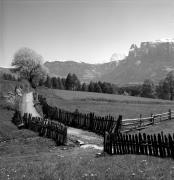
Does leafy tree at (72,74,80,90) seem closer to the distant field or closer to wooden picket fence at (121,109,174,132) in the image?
the distant field

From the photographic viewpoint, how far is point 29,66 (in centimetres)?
10388

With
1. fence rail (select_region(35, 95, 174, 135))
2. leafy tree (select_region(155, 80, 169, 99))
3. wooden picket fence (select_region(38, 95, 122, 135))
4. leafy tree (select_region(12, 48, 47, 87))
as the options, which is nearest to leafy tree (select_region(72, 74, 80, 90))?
leafy tree (select_region(12, 48, 47, 87))

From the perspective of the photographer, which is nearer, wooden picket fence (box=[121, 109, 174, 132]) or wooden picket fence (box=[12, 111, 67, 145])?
wooden picket fence (box=[12, 111, 67, 145])

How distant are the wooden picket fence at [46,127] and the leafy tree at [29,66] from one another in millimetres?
71255

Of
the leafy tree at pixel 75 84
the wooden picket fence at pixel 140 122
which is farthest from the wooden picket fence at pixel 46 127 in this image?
the leafy tree at pixel 75 84

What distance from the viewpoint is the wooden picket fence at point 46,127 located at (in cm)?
2127

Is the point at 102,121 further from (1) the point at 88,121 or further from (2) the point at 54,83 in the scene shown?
(2) the point at 54,83

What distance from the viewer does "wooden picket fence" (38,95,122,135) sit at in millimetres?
25656

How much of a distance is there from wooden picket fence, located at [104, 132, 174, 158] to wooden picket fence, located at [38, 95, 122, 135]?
8.64m

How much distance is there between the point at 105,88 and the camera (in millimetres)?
136250

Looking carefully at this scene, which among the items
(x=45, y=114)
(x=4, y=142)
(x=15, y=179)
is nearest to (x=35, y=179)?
(x=15, y=179)

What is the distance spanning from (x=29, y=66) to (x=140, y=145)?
94.2 meters

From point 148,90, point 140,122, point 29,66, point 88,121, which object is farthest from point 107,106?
point 148,90

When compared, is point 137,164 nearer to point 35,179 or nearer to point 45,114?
point 35,179
